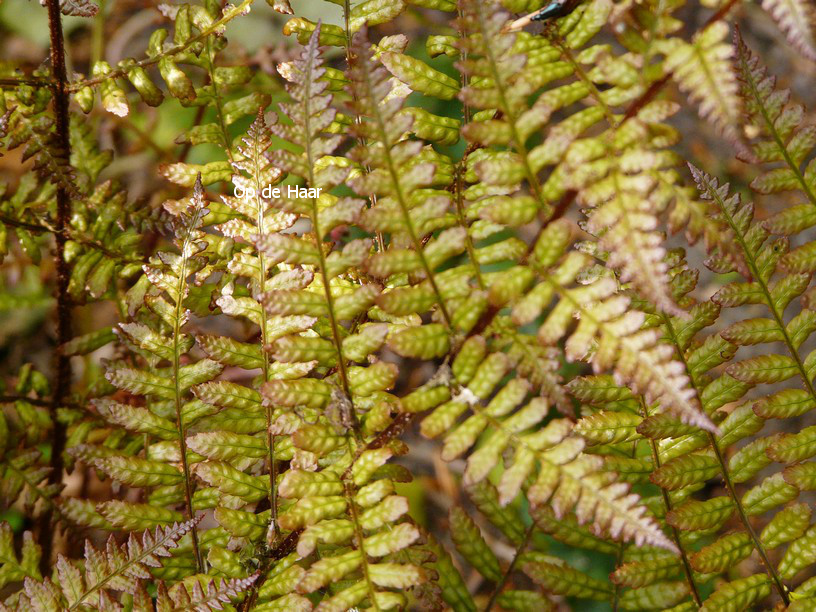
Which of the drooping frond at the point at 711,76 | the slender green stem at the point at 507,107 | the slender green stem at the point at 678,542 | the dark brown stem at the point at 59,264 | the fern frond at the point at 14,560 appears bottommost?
the slender green stem at the point at 678,542

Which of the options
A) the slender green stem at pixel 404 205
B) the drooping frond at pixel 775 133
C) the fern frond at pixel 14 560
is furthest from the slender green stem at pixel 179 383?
the drooping frond at pixel 775 133

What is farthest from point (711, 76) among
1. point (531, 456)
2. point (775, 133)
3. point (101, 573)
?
point (101, 573)

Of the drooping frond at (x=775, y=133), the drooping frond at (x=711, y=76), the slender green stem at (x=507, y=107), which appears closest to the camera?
the drooping frond at (x=711, y=76)

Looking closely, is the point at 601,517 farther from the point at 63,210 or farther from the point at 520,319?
the point at 63,210

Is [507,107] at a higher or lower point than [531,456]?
higher

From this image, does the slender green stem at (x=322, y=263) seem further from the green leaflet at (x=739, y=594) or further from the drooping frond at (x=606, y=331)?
the green leaflet at (x=739, y=594)

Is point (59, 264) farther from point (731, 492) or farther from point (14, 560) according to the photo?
point (731, 492)

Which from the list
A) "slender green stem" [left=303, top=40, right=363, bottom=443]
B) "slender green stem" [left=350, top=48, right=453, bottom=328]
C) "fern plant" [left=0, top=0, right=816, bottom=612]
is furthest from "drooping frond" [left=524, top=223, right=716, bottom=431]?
"slender green stem" [left=303, top=40, right=363, bottom=443]

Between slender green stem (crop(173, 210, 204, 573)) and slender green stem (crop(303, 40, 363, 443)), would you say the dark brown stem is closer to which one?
slender green stem (crop(173, 210, 204, 573))

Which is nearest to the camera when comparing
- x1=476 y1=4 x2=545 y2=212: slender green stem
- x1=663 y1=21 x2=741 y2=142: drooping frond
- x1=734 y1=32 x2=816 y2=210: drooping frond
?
x1=663 y1=21 x2=741 y2=142: drooping frond
